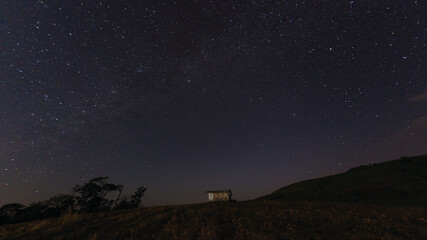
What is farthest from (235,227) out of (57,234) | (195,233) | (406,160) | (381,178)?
(406,160)

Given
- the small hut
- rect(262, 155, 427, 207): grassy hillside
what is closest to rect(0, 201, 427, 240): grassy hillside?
rect(262, 155, 427, 207): grassy hillside

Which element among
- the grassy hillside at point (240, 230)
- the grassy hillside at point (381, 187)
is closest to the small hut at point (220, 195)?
the grassy hillside at point (381, 187)

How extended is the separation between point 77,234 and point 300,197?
38652 millimetres

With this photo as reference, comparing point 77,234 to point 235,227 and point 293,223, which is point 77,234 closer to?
point 235,227

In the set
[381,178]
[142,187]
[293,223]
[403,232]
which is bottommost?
[403,232]

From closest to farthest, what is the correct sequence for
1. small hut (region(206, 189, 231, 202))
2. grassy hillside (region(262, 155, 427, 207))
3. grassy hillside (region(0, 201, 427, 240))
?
grassy hillside (region(0, 201, 427, 240))
grassy hillside (region(262, 155, 427, 207))
small hut (region(206, 189, 231, 202))

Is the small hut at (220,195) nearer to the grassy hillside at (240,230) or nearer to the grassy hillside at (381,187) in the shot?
the grassy hillside at (381,187)

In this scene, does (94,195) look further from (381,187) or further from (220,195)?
(381,187)

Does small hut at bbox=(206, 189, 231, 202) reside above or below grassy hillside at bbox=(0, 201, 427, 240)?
above

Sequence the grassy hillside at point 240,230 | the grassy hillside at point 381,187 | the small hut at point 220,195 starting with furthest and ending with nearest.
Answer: the small hut at point 220,195 → the grassy hillside at point 381,187 → the grassy hillside at point 240,230

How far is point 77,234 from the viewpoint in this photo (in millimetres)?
8281

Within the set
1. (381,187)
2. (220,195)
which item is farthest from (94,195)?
(381,187)

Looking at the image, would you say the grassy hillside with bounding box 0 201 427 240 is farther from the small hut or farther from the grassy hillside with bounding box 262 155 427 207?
the small hut

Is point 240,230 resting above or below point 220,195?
below
